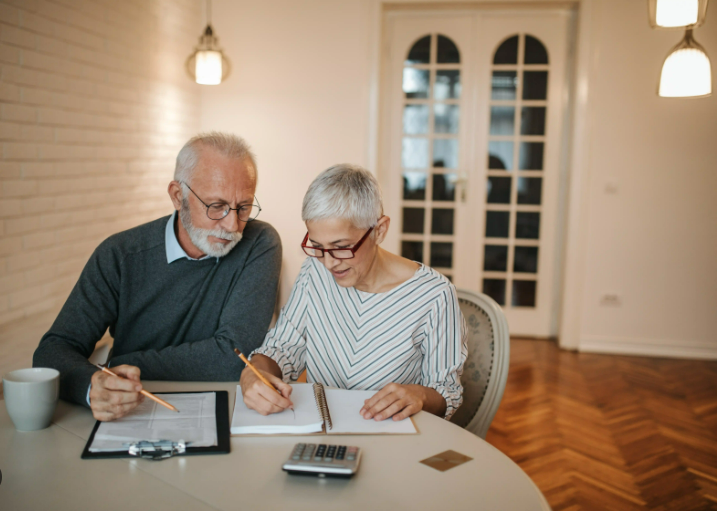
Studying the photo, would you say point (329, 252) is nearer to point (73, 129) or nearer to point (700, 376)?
point (73, 129)

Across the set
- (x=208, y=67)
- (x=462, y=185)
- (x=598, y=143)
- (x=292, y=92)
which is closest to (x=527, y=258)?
(x=462, y=185)

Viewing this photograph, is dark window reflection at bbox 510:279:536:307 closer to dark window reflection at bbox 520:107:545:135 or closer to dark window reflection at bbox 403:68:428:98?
dark window reflection at bbox 520:107:545:135

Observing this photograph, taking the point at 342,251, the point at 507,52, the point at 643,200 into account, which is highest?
the point at 507,52

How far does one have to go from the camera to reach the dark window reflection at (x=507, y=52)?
4523mm

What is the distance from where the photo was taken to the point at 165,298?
1781 millimetres

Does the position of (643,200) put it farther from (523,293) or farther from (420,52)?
(420,52)

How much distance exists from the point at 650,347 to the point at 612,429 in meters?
1.57

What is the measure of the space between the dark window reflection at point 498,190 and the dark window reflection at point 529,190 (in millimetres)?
99

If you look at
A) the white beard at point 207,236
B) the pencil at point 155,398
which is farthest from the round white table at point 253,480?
the white beard at point 207,236

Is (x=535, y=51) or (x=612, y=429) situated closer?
(x=612, y=429)

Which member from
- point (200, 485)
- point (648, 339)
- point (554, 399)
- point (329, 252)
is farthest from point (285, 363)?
point (648, 339)

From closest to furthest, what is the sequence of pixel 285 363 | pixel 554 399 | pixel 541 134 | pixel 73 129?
pixel 285 363, pixel 73 129, pixel 554 399, pixel 541 134

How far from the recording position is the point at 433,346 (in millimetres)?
1549

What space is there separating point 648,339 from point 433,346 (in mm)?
3456
